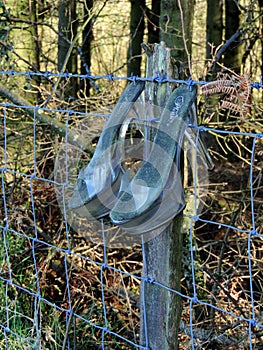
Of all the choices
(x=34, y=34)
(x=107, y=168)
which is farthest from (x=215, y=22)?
(x=107, y=168)

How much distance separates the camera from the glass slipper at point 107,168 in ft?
7.22

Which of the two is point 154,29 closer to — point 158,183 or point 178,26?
point 178,26

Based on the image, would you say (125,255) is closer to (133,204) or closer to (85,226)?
(85,226)

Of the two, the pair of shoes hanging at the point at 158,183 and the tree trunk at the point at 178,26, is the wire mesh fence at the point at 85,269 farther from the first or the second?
the pair of shoes hanging at the point at 158,183

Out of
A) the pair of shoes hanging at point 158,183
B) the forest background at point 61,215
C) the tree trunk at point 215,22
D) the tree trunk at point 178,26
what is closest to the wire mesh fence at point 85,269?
the forest background at point 61,215

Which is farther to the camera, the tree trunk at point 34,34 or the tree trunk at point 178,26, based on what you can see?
the tree trunk at point 34,34

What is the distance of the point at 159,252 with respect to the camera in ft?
7.18

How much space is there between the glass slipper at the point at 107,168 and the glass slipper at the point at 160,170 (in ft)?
0.47

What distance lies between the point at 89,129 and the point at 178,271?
247 cm

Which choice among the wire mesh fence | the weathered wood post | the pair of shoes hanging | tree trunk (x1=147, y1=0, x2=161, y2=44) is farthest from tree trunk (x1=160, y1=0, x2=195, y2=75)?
tree trunk (x1=147, y1=0, x2=161, y2=44)

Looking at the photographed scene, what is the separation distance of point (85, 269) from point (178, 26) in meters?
2.21

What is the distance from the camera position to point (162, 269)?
2.19m

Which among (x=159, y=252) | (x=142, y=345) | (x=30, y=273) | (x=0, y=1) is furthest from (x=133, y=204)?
(x=0, y=1)

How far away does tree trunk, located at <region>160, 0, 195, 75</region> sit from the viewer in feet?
16.1
